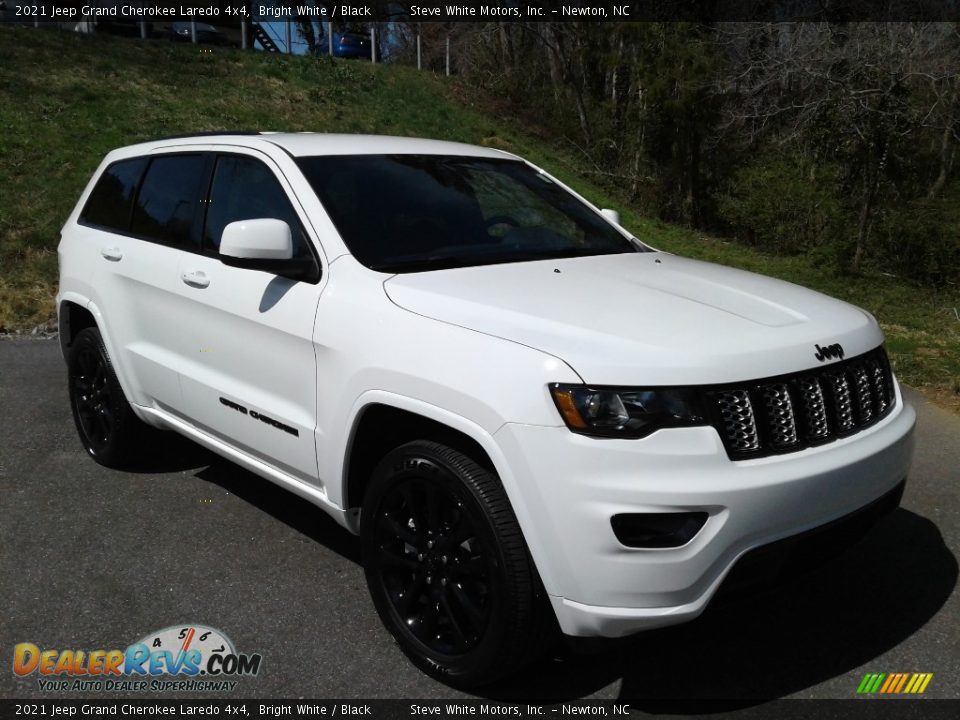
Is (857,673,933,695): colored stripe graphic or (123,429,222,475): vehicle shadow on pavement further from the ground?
(857,673,933,695): colored stripe graphic

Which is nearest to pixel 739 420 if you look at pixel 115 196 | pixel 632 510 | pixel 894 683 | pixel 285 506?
pixel 632 510

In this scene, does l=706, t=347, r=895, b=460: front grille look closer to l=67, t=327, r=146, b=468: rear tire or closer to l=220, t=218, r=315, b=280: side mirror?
l=220, t=218, r=315, b=280: side mirror

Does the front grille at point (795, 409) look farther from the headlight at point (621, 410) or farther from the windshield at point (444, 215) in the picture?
the windshield at point (444, 215)

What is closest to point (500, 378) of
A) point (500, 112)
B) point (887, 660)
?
point (887, 660)

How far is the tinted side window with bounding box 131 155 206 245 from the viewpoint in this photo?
411 centimetres

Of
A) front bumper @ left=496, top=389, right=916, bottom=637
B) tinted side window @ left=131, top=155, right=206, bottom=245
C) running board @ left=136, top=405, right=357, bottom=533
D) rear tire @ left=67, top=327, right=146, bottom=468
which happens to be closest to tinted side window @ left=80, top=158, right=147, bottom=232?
tinted side window @ left=131, top=155, right=206, bottom=245

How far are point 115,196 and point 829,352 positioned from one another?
150 inches

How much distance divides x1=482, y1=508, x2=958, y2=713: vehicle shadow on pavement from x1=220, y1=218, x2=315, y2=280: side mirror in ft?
5.44

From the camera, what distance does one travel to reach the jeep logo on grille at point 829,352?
2.73 m

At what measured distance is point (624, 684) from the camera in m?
2.92

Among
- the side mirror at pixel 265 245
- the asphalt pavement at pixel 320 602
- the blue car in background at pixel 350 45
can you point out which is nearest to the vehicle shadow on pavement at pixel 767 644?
the asphalt pavement at pixel 320 602

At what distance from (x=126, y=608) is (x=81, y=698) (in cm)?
55

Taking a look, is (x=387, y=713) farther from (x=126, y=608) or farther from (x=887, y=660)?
(x=887, y=660)

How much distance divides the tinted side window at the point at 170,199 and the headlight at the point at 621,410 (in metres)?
2.28
